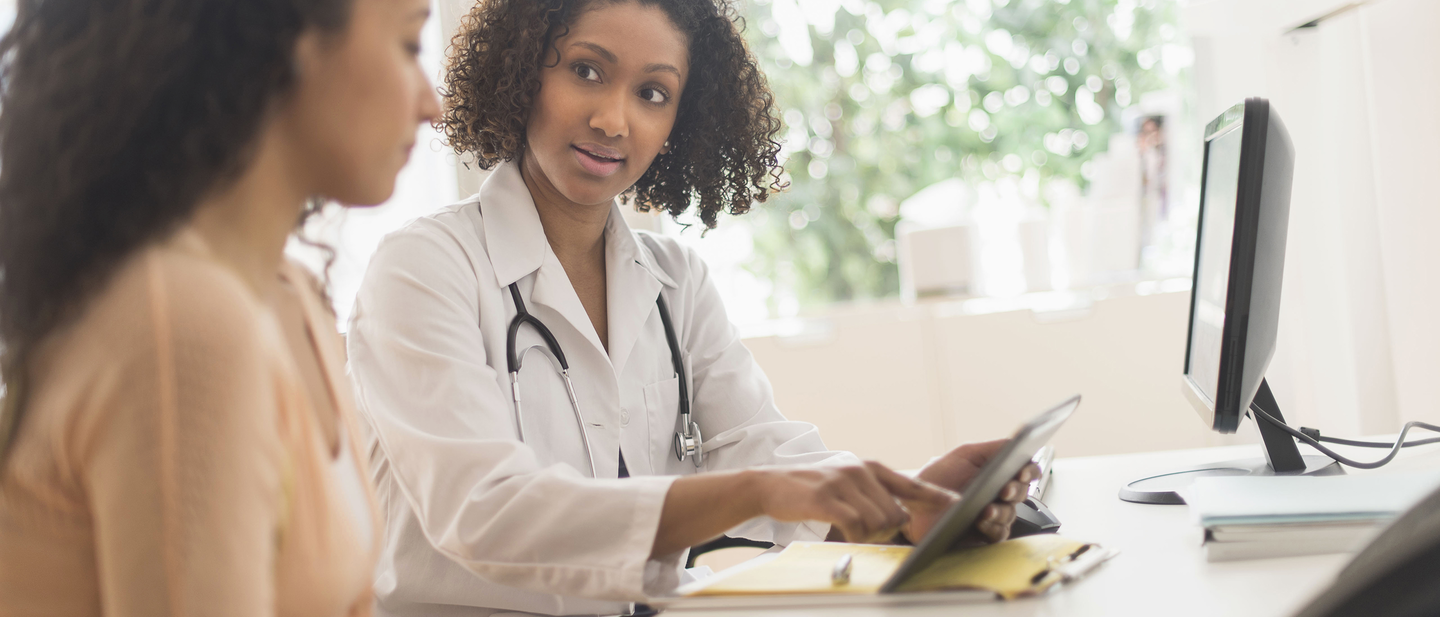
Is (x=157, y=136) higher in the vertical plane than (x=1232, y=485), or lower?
higher

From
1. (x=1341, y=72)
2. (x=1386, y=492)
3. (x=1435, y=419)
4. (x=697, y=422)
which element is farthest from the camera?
(x=1341, y=72)

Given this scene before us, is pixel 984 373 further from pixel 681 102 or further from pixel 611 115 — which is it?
pixel 611 115

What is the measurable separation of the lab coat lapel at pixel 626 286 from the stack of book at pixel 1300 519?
72 centimetres

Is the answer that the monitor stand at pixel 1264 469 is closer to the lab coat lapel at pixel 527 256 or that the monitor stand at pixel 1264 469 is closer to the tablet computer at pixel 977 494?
the tablet computer at pixel 977 494

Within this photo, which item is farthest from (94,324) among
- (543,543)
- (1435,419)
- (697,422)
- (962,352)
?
(962,352)

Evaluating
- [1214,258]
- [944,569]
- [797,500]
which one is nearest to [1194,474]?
[1214,258]

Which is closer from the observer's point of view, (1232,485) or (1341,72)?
(1232,485)

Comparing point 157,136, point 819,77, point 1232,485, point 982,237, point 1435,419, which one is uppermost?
point 819,77

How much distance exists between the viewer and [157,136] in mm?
551

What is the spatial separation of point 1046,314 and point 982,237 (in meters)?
0.33

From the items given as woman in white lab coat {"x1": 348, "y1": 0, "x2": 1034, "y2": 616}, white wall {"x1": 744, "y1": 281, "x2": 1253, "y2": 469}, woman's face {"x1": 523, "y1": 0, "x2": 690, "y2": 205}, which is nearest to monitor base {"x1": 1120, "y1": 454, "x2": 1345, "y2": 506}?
woman in white lab coat {"x1": 348, "y1": 0, "x2": 1034, "y2": 616}

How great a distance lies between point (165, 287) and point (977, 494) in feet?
1.79

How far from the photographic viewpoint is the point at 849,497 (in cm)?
79

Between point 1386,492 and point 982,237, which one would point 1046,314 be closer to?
point 982,237
